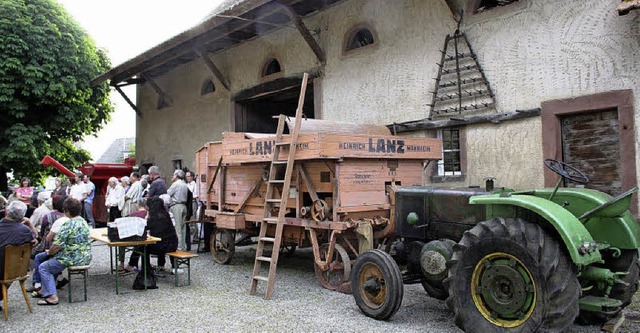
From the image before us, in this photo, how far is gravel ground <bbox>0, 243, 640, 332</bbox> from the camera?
16.9 ft

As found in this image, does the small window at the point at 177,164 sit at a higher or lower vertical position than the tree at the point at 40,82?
lower

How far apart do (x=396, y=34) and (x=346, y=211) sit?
5.11 metres

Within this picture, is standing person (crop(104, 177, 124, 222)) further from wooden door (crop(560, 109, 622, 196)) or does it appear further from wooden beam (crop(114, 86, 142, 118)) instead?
wooden door (crop(560, 109, 622, 196))

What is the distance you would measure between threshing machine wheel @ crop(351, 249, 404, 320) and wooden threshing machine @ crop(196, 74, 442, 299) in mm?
1209

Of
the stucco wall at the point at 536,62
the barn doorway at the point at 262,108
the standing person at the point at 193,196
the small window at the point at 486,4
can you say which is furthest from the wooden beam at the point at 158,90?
the small window at the point at 486,4


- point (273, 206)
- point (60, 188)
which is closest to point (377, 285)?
point (273, 206)

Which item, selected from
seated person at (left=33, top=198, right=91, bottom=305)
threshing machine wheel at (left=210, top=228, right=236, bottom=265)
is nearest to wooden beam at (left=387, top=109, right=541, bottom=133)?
threshing machine wheel at (left=210, top=228, right=236, bottom=265)

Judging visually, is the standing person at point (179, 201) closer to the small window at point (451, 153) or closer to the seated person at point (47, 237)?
the seated person at point (47, 237)

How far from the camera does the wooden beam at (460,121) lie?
27.5 ft

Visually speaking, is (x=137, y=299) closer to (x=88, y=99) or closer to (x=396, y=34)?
(x=396, y=34)

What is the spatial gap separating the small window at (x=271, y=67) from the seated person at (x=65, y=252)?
333 inches

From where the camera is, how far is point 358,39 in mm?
11688

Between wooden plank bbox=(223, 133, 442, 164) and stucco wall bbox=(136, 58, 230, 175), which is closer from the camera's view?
wooden plank bbox=(223, 133, 442, 164)

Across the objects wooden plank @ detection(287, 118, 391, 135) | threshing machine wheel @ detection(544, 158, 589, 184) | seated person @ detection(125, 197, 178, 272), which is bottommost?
seated person @ detection(125, 197, 178, 272)
